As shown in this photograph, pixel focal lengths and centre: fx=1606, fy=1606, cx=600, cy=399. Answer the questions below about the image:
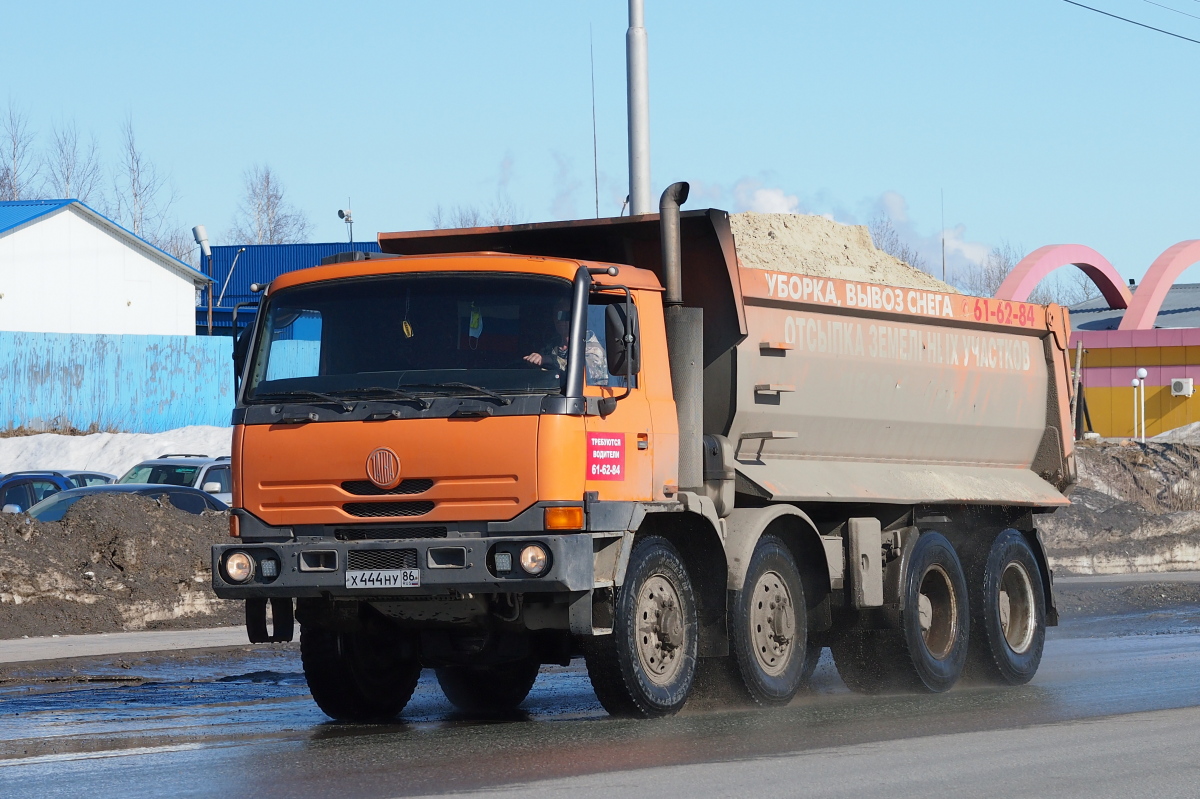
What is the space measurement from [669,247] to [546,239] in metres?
1.21

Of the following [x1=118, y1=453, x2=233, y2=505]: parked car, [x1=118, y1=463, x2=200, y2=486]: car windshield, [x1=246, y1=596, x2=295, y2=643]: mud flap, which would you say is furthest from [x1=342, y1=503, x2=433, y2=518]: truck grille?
[x1=118, y1=463, x2=200, y2=486]: car windshield

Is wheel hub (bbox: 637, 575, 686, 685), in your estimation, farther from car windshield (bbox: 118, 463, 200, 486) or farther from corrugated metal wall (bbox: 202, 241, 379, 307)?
corrugated metal wall (bbox: 202, 241, 379, 307)

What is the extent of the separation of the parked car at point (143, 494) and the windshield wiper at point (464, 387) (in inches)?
529

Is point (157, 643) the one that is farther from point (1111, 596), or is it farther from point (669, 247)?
point (1111, 596)

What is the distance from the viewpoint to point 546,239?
1098 cm

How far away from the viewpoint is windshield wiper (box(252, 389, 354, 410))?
9.05 m

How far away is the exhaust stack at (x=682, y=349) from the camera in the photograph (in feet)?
33.0

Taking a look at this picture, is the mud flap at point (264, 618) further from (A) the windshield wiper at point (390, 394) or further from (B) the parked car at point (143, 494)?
(B) the parked car at point (143, 494)

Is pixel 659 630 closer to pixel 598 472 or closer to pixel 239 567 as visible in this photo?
pixel 598 472

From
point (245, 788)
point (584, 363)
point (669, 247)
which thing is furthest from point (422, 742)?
point (669, 247)

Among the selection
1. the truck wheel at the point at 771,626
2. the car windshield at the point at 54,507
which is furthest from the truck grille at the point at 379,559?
the car windshield at the point at 54,507

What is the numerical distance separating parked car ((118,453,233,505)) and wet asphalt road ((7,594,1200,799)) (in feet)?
40.5

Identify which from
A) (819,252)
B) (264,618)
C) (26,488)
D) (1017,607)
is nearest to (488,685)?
(264,618)

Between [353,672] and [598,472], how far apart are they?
244 cm
